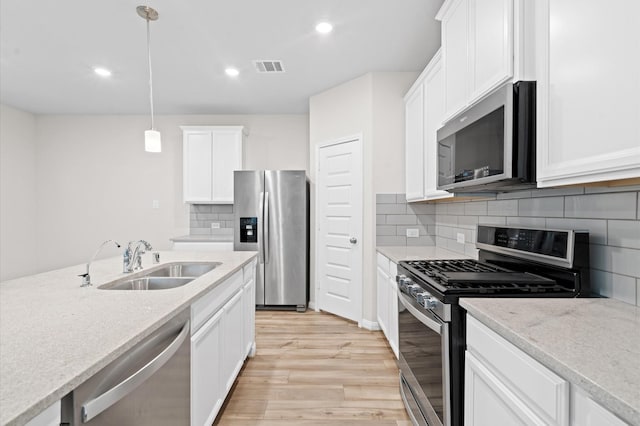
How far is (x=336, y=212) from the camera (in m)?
3.86

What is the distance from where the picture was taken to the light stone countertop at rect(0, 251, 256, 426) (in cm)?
68

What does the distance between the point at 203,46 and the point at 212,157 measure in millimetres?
1889

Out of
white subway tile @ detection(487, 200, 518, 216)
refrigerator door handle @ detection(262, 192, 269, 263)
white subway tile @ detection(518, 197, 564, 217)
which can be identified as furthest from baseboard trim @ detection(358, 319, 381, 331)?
white subway tile @ detection(518, 197, 564, 217)

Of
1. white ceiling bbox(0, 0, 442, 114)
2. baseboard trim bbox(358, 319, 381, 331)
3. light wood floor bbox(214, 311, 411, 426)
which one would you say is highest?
white ceiling bbox(0, 0, 442, 114)

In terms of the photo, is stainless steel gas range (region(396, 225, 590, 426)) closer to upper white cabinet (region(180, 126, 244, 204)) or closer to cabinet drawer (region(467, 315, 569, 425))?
cabinet drawer (region(467, 315, 569, 425))

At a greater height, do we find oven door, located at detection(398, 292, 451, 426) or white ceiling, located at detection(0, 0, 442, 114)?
white ceiling, located at detection(0, 0, 442, 114)

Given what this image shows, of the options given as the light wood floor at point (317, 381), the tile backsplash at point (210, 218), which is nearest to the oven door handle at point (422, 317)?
the light wood floor at point (317, 381)

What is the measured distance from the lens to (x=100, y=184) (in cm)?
508

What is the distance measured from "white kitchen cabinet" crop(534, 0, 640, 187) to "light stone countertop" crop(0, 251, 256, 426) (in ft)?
4.89

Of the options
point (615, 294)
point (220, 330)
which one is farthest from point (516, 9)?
point (220, 330)

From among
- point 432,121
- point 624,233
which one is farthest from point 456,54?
point 624,233

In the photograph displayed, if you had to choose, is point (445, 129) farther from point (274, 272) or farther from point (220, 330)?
A: point (274, 272)

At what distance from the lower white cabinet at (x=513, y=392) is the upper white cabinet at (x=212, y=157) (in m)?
3.97

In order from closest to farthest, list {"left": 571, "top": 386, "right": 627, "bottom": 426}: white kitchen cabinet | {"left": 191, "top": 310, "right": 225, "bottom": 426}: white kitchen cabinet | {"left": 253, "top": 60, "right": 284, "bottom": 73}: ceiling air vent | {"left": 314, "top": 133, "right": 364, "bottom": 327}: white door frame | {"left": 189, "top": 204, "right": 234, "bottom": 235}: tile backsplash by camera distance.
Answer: {"left": 571, "top": 386, "right": 627, "bottom": 426}: white kitchen cabinet < {"left": 191, "top": 310, "right": 225, "bottom": 426}: white kitchen cabinet < {"left": 253, "top": 60, "right": 284, "bottom": 73}: ceiling air vent < {"left": 314, "top": 133, "right": 364, "bottom": 327}: white door frame < {"left": 189, "top": 204, "right": 234, "bottom": 235}: tile backsplash
